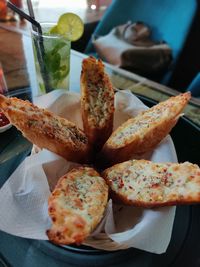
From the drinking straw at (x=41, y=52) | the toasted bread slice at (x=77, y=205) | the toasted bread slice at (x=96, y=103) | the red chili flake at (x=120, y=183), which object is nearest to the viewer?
the toasted bread slice at (x=77, y=205)

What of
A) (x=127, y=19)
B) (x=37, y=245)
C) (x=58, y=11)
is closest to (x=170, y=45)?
(x=127, y=19)

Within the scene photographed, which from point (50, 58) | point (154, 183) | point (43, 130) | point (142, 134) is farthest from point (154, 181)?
point (50, 58)

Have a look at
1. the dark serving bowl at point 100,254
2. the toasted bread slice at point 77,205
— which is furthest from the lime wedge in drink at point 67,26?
the dark serving bowl at point 100,254

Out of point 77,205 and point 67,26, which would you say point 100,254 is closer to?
point 77,205

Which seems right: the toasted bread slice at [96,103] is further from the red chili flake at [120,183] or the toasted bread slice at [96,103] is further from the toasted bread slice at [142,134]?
the red chili flake at [120,183]

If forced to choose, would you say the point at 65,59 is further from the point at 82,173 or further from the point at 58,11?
the point at 58,11

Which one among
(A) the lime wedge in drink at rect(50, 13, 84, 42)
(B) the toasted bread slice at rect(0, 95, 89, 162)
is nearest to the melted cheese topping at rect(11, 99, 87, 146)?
(B) the toasted bread slice at rect(0, 95, 89, 162)

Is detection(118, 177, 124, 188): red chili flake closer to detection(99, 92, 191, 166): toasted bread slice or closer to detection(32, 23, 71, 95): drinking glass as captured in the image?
detection(99, 92, 191, 166): toasted bread slice
